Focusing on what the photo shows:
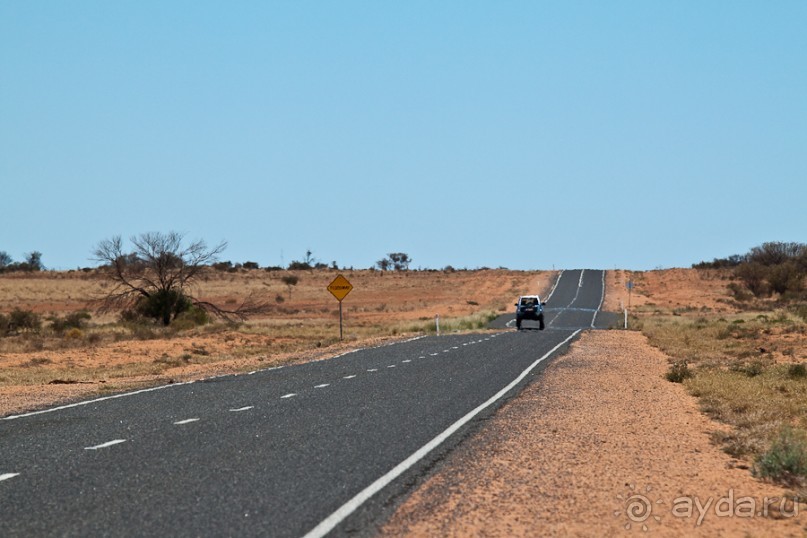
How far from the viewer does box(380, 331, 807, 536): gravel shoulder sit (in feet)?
25.1

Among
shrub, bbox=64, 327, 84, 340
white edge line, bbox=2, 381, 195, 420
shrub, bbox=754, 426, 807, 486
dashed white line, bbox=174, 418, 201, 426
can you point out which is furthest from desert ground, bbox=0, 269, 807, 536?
dashed white line, bbox=174, 418, 201, 426

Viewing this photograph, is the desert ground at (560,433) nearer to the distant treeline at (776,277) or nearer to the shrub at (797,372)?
the shrub at (797,372)

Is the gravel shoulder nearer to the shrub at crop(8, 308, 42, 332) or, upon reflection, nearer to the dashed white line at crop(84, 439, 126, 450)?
the dashed white line at crop(84, 439, 126, 450)

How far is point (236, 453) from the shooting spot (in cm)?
1075

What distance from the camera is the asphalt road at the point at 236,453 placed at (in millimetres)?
7645

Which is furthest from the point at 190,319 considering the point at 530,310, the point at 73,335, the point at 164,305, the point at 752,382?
the point at 752,382

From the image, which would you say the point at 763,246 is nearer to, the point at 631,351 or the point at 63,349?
the point at 631,351

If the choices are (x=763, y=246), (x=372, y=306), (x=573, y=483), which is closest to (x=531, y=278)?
(x=763, y=246)

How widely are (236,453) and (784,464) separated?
19.6 ft

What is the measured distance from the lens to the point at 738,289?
9956 centimetres

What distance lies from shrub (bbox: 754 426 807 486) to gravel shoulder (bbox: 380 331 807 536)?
243 millimetres

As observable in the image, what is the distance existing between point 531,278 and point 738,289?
32234mm

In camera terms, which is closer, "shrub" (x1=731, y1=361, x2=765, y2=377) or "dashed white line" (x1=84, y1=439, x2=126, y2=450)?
"dashed white line" (x1=84, y1=439, x2=126, y2=450)

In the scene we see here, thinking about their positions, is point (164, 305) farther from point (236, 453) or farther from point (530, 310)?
point (236, 453)
